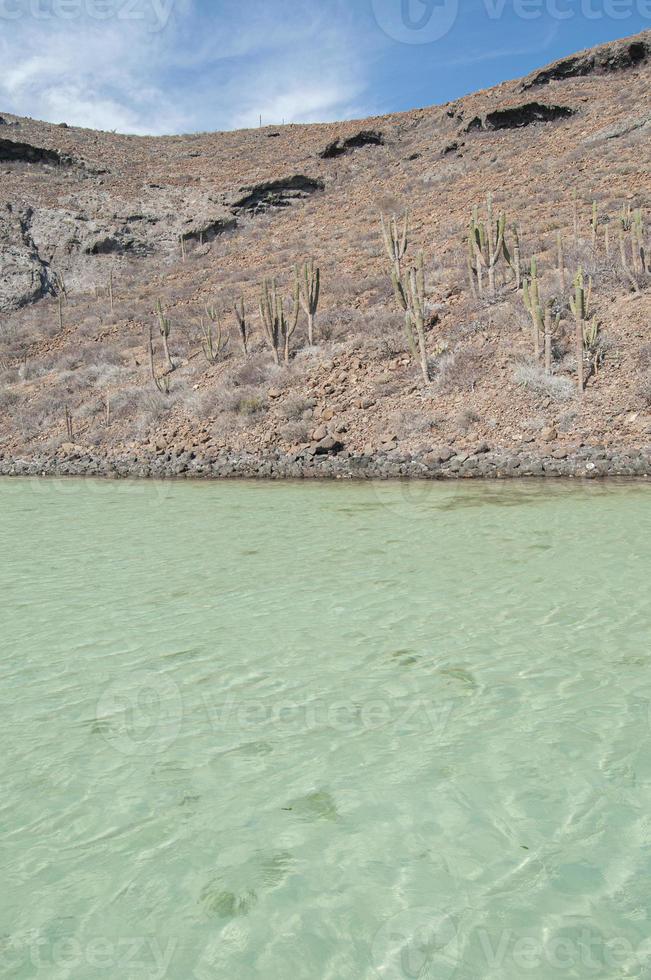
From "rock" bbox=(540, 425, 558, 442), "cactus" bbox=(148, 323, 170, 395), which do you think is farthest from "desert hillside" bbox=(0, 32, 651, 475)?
"cactus" bbox=(148, 323, 170, 395)

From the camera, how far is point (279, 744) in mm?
3625

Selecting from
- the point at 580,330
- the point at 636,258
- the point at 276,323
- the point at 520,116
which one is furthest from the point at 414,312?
the point at 520,116

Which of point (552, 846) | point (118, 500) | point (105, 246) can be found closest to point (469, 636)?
point (552, 846)

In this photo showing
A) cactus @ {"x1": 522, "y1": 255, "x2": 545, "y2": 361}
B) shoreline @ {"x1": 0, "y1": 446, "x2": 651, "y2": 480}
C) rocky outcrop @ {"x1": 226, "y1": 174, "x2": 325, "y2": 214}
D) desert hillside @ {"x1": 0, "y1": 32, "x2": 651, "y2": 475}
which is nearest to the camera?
shoreline @ {"x1": 0, "y1": 446, "x2": 651, "y2": 480}

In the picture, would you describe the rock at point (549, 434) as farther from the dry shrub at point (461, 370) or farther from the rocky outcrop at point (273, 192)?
the rocky outcrop at point (273, 192)

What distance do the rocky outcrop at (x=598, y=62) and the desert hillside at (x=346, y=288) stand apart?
121 mm

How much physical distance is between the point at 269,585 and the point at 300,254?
28.2 m

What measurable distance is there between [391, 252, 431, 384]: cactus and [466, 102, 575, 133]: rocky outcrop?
2345cm

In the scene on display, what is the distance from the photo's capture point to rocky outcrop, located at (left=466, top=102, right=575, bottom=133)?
3825cm

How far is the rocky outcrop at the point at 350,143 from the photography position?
44.8 meters

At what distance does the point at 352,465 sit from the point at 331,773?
1220 cm

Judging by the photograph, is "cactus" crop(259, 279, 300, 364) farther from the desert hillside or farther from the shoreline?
the shoreline

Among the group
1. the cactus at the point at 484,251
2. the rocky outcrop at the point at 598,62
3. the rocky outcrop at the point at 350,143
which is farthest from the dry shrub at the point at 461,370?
the rocky outcrop at the point at 598,62

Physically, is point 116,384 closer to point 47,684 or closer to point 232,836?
point 47,684
